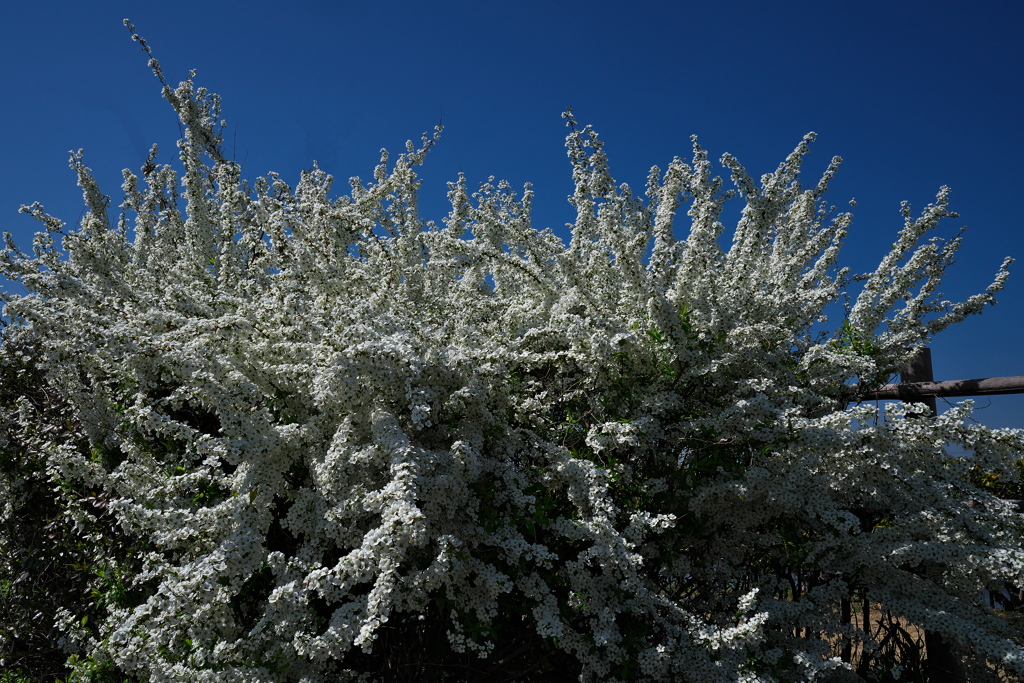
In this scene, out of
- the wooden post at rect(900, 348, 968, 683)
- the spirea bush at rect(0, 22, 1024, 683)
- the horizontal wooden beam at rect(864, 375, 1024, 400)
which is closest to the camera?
the spirea bush at rect(0, 22, 1024, 683)

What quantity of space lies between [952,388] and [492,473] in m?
3.46

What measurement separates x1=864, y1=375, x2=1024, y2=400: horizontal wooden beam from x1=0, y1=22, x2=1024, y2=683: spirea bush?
658 mm

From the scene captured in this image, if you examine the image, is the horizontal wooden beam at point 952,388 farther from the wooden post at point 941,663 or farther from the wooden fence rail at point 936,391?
the wooden post at point 941,663

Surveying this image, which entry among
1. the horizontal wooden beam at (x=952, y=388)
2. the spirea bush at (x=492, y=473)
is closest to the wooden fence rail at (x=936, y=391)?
the horizontal wooden beam at (x=952, y=388)

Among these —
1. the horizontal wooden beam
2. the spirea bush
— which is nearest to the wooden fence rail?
the horizontal wooden beam

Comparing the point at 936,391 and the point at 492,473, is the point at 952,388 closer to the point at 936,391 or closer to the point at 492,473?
the point at 936,391

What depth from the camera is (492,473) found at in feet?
8.97

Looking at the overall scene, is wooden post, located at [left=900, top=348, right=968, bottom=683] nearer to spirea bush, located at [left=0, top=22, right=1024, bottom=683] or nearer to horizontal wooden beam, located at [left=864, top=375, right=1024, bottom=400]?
spirea bush, located at [left=0, top=22, right=1024, bottom=683]

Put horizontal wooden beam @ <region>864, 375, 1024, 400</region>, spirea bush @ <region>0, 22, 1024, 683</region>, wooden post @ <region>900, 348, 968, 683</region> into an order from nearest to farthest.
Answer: spirea bush @ <region>0, 22, 1024, 683</region>
wooden post @ <region>900, 348, 968, 683</region>
horizontal wooden beam @ <region>864, 375, 1024, 400</region>

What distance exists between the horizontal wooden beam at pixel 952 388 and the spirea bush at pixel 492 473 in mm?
658

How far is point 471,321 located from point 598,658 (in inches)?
74.4

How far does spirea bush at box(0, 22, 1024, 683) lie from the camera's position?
7.70ft

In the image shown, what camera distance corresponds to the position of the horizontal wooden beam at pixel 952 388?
13.0 ft

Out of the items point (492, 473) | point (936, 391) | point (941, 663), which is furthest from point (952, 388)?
point (492, 473)
